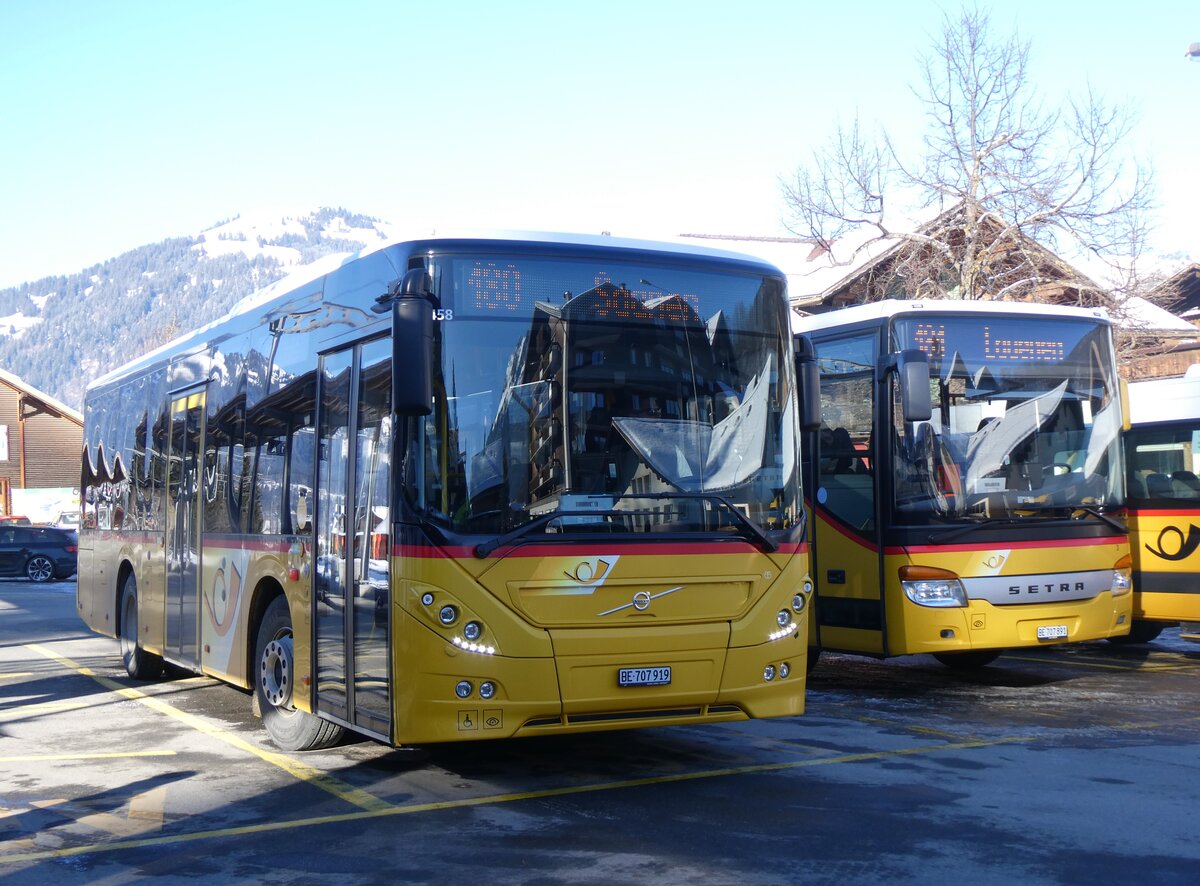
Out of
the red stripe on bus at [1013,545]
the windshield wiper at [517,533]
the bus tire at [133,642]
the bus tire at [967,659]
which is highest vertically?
the windshield wiper at [517,533]

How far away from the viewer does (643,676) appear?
7891 millimetres

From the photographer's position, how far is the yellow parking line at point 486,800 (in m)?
7.08

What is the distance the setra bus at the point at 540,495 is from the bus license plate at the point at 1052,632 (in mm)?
3929

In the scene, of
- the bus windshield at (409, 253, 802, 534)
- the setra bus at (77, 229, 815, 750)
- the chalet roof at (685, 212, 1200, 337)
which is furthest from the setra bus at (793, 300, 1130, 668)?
the chalet roof at (685, 212, 1200, 337)

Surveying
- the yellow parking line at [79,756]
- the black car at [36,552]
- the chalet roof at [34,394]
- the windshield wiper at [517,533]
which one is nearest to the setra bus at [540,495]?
the windshield wiper at [517,533]

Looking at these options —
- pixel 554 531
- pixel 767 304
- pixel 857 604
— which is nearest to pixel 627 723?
pixel 554 531

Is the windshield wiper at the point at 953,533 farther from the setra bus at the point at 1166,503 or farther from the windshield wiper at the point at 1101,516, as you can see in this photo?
the setra bus at the point at 1166,503

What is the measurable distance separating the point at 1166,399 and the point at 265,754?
10.5 meters

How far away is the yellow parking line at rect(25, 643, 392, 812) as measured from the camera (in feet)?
26.7

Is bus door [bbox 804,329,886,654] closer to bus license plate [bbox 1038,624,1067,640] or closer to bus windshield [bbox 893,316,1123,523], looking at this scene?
bus windshield [bbox 893,316,1123,523]

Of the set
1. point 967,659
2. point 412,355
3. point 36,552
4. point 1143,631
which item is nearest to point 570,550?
point 412,355

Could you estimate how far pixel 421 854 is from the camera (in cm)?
678

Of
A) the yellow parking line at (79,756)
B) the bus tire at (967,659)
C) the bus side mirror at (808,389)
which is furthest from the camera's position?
the bus tire at (967,659)

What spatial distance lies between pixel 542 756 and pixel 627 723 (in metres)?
1.65
